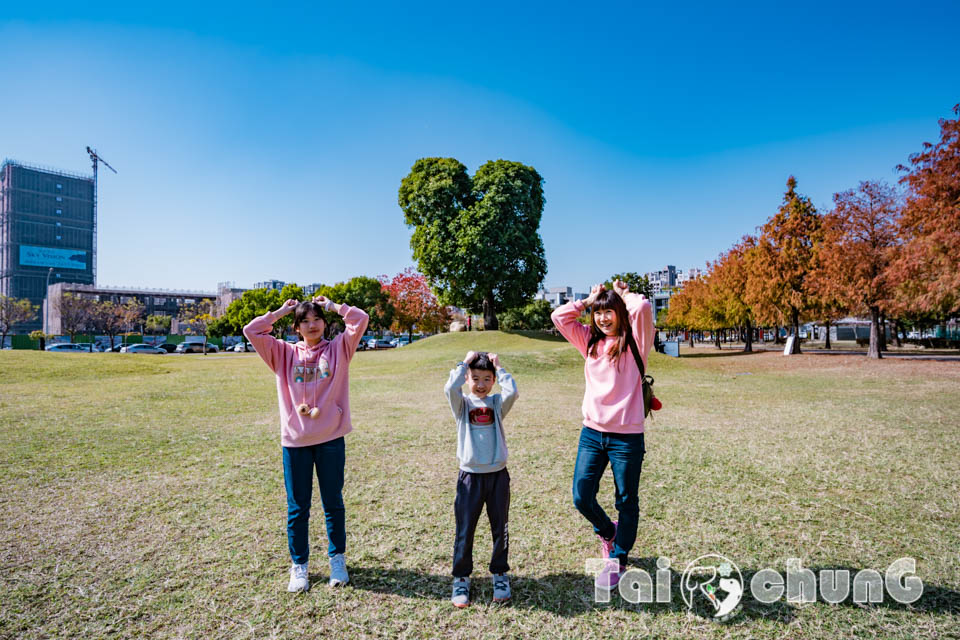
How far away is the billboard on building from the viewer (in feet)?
307

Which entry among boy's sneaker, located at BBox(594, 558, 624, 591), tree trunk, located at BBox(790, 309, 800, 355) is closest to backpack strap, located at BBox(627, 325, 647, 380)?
boy's sneaker, located at BBox(594, 558, 624, 591)

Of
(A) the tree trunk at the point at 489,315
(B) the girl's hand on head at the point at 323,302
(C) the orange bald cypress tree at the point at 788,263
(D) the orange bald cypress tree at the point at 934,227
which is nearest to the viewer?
(B) the girl's hand on head at the point at 323,302

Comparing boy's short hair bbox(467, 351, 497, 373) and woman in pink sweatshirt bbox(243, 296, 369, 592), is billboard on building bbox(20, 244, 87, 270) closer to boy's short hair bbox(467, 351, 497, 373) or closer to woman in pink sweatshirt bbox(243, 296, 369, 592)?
woman in pink sweatshirt bbox(243, 296, 369, 592)

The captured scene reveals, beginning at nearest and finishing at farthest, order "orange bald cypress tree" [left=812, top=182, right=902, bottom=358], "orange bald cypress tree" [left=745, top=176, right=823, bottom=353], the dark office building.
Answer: "orange bald cypress tree" [left=812, top=182, right=902, bottom=358] < "orange bald cypress tree" [left=745, top=176, right=823, bottom=353] < the dark office building

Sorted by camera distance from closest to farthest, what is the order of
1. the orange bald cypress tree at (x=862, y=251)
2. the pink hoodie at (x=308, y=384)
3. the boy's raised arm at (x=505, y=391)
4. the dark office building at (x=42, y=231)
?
the boy's raised arm at (x=505, y=391) → the pink hoodie at (x=308, y=384) → the orange bald cypress tree at (x=862, y=251) → the dark office building at (x=42, y=231)

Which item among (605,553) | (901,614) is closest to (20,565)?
(605,553)

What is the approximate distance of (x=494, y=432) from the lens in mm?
3072

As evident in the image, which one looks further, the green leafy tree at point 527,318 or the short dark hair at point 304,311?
the green leafy tree at point 527,318

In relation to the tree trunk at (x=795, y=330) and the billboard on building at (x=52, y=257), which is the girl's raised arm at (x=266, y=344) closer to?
the tree trunk at (x=795, y=330)

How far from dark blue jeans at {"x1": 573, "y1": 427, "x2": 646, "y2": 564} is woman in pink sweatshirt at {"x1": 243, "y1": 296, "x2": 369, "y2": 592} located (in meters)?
1.64

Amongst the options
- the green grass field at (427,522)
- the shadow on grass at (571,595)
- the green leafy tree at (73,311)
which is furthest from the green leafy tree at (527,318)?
the shadow on grass at (571,595)

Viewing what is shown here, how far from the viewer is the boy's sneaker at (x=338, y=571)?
10.8 feet

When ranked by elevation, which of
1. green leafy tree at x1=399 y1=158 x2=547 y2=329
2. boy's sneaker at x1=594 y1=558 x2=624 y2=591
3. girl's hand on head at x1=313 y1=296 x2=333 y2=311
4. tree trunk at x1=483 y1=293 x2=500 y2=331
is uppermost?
green leafy tree at x1=399 y1=158 x2=547 y2=329

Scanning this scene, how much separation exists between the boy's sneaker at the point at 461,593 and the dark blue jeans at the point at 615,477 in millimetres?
898
